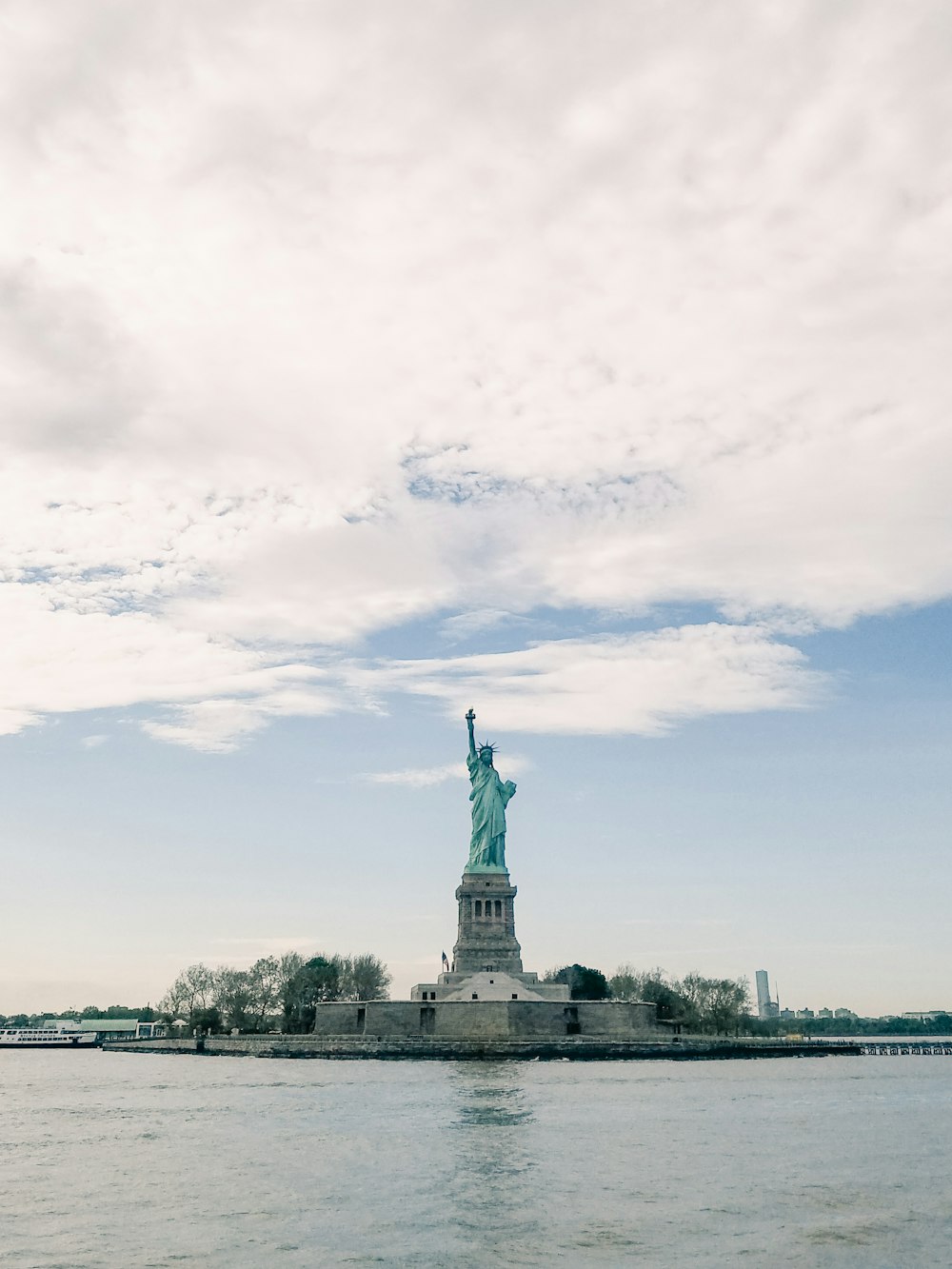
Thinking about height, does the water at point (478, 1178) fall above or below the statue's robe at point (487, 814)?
below

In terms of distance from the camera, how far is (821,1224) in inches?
814

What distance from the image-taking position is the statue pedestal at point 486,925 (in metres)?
84.9

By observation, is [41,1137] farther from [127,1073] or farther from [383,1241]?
[127,1073]

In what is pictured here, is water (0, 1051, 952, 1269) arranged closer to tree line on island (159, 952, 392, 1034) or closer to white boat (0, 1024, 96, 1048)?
tree line on island (159, 952, 392, 1034)

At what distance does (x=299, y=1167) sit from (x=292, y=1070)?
4125 centimetres

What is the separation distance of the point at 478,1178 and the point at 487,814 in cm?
6588

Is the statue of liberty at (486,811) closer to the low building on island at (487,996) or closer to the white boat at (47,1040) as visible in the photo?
the low building on island at (487,996)

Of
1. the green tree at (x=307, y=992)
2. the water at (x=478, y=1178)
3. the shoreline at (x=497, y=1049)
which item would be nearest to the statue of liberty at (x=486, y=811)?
the shoreline at (x=497, y=1049)

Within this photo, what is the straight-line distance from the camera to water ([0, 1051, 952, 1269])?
1873 centimetres

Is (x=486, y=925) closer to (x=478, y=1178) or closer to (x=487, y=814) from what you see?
(x=487, y=814)

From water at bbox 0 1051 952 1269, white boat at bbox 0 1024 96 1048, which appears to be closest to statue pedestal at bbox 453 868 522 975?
water at bbox 0 1051 952 1269

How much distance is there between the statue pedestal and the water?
3391cm

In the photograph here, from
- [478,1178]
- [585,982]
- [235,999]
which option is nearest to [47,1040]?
[235,999]

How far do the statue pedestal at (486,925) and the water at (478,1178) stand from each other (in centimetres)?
3391
